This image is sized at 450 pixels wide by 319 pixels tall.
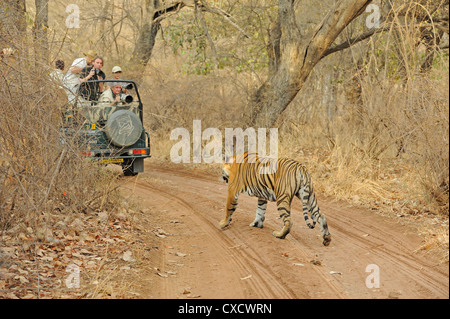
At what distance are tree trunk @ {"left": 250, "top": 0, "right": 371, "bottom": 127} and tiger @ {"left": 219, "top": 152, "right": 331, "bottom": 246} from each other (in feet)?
19.8

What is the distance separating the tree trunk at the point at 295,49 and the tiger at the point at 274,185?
6027mm

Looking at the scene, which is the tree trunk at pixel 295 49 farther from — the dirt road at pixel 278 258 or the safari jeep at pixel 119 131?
the dirt road at pixel 278 258

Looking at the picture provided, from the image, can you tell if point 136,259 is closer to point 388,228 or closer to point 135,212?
point 135,212

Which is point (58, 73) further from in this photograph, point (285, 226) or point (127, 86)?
point (127, 86)

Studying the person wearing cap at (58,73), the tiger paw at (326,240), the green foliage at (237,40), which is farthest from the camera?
the green foliage at (237,40)

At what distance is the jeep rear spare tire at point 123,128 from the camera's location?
10.8 m

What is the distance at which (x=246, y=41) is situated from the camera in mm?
16953

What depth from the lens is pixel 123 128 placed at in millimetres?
10914

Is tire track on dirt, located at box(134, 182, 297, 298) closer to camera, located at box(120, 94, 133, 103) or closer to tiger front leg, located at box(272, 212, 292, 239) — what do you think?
tiger front leg, located at box(272, 212, 292, 239)

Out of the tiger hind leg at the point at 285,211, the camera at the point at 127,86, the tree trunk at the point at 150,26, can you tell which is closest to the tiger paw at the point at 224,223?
the tiger hind leg at the point at 285,211

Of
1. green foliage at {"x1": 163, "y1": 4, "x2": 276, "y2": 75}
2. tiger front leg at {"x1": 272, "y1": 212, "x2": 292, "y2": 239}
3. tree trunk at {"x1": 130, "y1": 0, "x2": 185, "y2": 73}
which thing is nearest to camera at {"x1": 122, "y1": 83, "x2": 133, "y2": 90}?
green foliage at {"x1": 163, "y1": 4, "x2": 276, "y2": 75}

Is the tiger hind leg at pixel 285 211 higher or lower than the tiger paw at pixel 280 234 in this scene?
higher

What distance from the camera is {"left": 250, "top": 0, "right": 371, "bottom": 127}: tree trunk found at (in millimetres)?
12672

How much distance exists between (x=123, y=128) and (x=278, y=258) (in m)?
5.47
